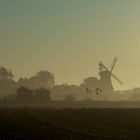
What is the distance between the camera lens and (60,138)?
51344mm

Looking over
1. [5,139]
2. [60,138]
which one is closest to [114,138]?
[60,138]

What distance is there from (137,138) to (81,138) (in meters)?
6.02

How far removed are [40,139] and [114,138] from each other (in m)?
7.76

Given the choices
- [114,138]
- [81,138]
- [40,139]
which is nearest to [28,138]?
[40,139]

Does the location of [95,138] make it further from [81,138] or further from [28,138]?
[28,138]

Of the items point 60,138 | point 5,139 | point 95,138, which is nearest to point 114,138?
point 95,138

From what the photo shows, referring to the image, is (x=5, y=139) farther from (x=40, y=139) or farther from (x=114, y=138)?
(x=114, y=138)

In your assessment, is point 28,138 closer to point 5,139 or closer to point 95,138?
point 5,139

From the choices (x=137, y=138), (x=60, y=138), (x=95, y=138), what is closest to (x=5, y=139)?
(x=60, y=138)

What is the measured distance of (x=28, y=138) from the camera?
172ft

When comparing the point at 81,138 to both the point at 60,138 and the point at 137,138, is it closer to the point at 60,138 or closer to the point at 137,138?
the point at 60,138

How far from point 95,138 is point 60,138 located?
12.3ft

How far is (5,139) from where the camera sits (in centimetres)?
5197

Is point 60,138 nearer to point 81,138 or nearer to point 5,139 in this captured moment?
point 81,138
